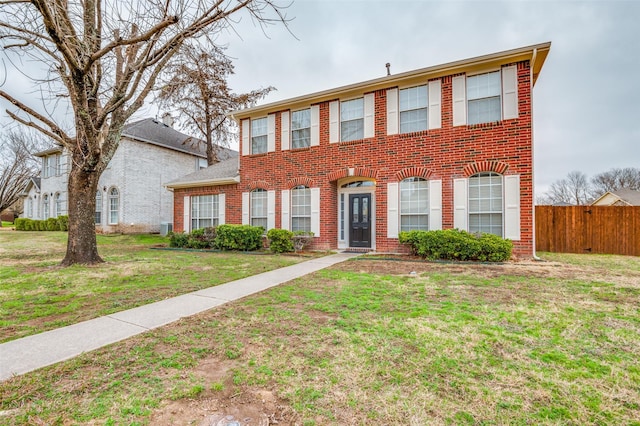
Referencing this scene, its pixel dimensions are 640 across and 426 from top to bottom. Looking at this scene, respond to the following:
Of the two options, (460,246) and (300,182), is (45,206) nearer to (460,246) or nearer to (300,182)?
(300,182)

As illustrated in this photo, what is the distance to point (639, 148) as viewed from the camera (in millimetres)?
30703

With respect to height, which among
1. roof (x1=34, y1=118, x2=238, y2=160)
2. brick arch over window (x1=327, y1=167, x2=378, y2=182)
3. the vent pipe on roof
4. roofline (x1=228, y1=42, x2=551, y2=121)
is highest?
the vent pipe on roof

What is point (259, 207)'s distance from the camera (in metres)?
12.8

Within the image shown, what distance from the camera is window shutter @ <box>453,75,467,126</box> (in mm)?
9328

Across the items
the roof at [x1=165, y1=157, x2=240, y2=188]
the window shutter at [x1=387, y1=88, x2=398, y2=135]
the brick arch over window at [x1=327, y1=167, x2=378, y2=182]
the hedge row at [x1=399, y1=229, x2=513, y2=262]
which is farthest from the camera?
the roof at [x1=165, y1=157, x2=240, y2=188]

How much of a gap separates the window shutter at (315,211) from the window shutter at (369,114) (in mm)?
2767

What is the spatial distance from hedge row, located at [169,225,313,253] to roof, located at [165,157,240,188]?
7.23 ft

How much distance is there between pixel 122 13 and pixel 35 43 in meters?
1.75

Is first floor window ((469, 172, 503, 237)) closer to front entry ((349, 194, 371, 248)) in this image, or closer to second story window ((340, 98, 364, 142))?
front entry ((349, 194, 371, 248))

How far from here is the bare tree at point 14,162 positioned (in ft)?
68.1

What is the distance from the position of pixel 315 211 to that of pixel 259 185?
2.90 m

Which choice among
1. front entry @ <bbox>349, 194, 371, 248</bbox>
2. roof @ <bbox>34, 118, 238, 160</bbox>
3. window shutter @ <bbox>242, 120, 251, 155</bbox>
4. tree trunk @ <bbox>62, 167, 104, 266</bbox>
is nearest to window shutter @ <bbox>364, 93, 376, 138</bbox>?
front entry @ <bbox>349, 194, 371, 248</bbox>

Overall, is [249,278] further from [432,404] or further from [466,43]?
[466,43]

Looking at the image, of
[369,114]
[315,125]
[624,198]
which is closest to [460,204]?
[369,114]
